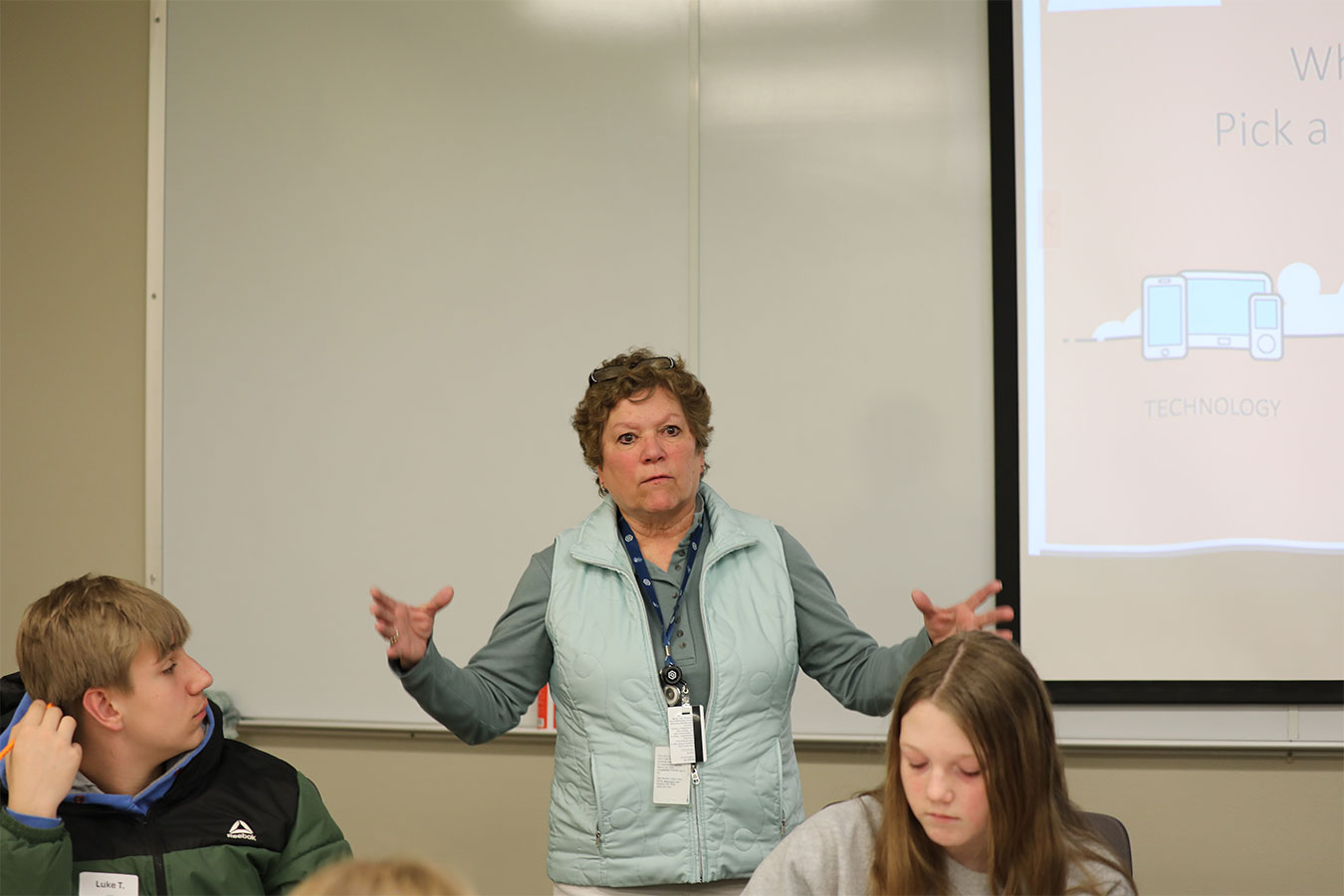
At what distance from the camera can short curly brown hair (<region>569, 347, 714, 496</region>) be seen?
2211 mm

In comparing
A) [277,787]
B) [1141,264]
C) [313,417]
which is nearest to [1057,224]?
[1141,264]

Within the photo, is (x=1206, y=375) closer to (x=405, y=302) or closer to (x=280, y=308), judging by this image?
(x=405, y=302)

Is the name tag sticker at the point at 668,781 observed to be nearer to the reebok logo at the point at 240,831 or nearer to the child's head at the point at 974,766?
the child's head at the point at 974,766

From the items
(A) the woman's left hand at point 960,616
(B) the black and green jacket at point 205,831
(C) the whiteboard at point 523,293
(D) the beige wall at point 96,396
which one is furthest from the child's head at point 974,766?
(D) the beige wall at point 96,396

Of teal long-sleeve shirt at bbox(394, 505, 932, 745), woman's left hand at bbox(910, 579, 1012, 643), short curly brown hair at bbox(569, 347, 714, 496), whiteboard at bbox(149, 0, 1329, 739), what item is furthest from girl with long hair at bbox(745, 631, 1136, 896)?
whiteboard at bbox(149, 0, 1329, 739)

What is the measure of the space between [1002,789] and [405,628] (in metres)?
0.99

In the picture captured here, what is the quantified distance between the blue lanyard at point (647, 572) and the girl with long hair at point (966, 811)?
0.54 meters

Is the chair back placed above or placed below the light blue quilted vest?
below

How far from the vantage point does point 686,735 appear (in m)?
2.05

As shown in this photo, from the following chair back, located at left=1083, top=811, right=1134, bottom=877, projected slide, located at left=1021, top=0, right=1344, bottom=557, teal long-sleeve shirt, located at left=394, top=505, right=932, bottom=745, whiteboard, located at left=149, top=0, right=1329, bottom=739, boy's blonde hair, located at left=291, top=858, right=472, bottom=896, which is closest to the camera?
boy's blonde hair, located at left=291, top=858, right=472, bottom=896

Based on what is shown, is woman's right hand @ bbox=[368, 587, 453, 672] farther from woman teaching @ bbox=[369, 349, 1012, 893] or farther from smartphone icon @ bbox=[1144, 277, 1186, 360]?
smartphone icon @ bbox=[1144, 277, 1186, 360]

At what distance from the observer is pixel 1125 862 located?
1890 millimetres

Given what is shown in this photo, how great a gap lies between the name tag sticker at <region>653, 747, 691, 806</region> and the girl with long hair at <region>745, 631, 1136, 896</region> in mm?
382

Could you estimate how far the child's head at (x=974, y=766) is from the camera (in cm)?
154
